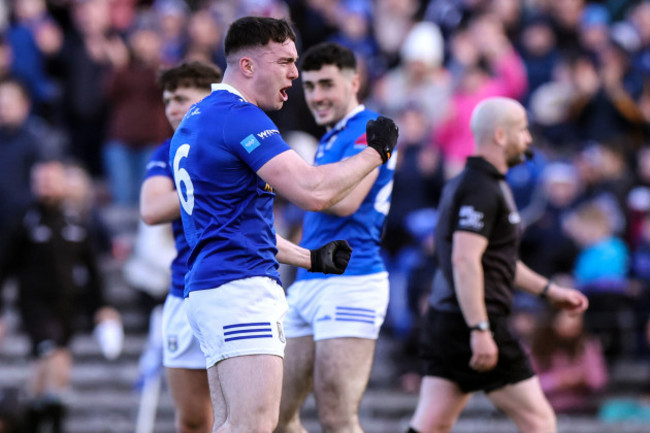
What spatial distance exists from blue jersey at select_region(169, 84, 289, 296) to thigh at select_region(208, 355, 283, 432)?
1.45 feet

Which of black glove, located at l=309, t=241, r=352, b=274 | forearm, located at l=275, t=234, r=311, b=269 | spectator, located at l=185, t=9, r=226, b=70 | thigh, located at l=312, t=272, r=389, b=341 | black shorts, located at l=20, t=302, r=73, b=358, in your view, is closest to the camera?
black glove, located at l=309, t=241, r=352, b=274

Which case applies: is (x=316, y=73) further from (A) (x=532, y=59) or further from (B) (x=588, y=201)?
(A) (x=532, y=59)

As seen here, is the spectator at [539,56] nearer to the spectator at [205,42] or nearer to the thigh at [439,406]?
the spectator at [205,42]

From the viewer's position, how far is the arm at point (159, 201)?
7344 millimetres

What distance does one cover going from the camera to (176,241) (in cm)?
761

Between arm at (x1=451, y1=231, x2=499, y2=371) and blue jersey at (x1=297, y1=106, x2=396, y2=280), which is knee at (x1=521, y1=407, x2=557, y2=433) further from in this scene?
blue jersey at (x1=297, y1=106, x2=396, y2=280)

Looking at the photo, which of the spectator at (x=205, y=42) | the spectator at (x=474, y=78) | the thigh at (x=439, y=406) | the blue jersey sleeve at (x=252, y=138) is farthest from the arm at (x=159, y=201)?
the spectator at (x=205, y=42)

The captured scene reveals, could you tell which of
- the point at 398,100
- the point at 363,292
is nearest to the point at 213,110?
the point at 363,292

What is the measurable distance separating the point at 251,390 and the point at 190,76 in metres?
2.82

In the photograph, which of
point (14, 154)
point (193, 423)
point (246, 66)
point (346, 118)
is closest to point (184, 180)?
point (246, 66)

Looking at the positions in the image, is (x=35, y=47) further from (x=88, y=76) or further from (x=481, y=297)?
(x=481, y=297)

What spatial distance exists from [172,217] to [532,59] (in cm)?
961

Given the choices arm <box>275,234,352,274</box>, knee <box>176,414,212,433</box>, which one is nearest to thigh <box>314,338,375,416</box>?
knee <box>176,414,212,433</box>

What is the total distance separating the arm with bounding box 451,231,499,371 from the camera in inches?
295
